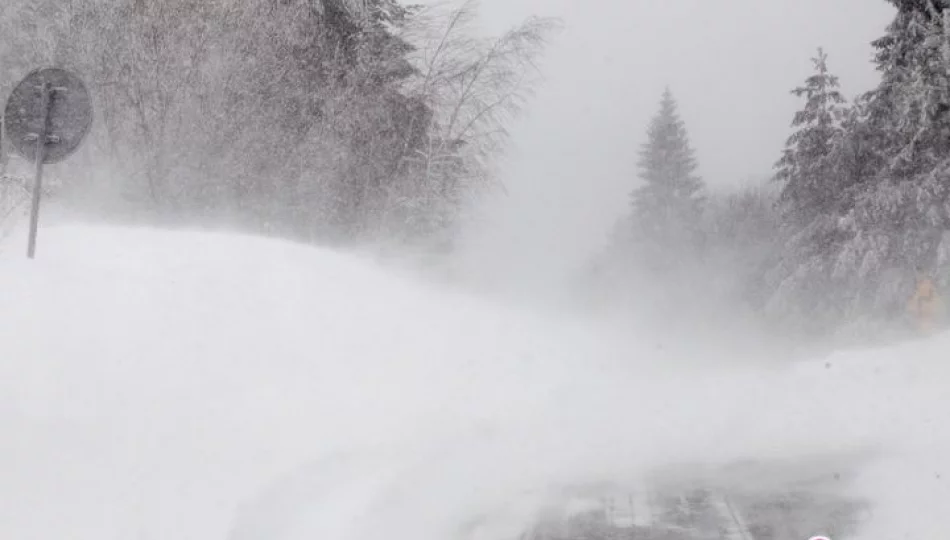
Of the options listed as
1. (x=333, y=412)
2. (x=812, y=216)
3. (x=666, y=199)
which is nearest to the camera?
(x=333, y=412)

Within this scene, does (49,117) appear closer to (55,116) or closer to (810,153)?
(55,116)

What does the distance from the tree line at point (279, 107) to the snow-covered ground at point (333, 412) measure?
5772mm

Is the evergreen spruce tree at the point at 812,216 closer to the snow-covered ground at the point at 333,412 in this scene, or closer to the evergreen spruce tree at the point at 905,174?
the evergreen spruce tree at the point at 905,174

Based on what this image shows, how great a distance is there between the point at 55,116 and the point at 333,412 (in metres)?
3.72

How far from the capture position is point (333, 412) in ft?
27.3

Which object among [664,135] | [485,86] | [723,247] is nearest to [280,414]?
[485,86]

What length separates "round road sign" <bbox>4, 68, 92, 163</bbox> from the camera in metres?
8.43

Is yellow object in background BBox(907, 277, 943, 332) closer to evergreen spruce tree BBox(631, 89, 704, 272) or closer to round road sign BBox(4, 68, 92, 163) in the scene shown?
round road sign BBox(4, 68, 92, 163)

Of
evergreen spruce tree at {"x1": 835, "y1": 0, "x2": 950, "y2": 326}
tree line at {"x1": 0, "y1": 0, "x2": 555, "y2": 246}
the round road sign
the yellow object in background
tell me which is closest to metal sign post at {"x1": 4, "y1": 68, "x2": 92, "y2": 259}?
the round road sign

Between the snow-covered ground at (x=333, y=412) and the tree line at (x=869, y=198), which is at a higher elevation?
the tree line at (x=869, y=198)

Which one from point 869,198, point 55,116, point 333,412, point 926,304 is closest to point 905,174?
point 869,198

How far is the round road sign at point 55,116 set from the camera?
8430mm

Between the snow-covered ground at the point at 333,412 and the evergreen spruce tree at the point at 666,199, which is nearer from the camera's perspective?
the snow-covered ground at the point at 333,412

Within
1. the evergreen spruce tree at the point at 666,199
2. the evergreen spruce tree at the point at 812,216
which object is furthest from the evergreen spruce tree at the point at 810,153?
the evergreen spruce tree at the point at 666,199
